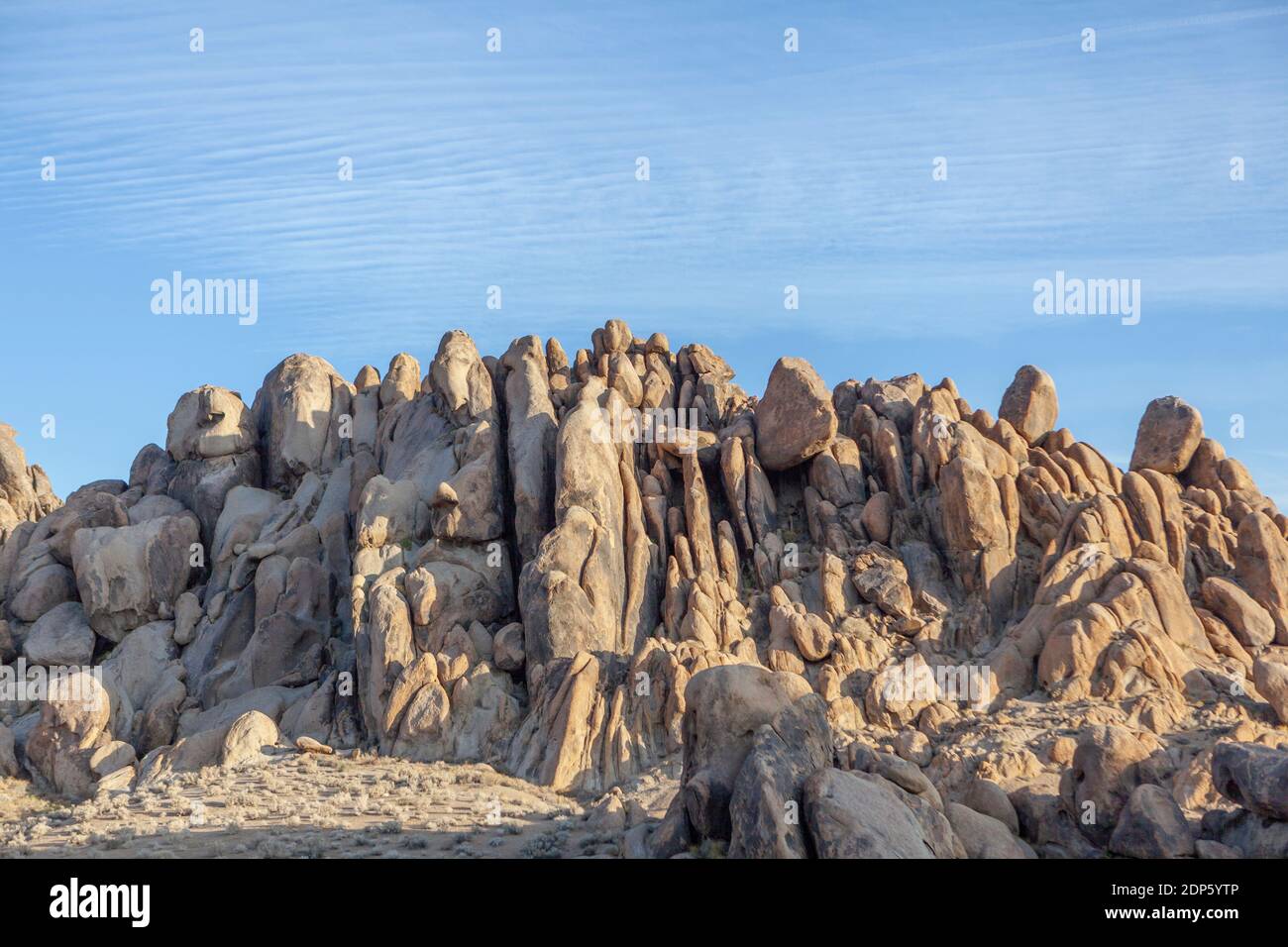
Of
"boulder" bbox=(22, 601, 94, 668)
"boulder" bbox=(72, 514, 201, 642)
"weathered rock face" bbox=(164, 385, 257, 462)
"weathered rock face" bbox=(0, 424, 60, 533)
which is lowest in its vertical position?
"boulder" bbox=(22, 601, 94, 668)

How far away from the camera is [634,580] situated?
46000mm

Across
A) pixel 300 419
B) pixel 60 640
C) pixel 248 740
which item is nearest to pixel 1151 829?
pixel 248 740

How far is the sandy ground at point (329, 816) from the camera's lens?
29.3m

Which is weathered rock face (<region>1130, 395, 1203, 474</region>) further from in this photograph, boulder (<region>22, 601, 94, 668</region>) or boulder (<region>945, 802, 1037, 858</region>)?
boulder (<region>22, 601, 94, 668</region>)

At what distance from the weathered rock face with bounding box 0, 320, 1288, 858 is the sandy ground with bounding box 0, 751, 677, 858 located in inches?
60.5

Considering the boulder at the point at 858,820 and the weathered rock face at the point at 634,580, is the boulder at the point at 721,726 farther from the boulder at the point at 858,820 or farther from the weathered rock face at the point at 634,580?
the weathered rock face at the point at 634,580

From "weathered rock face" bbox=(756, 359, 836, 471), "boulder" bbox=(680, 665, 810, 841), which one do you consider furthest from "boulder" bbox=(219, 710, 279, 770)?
"weathered rock face" bbox=(756, 359, 836, 471)

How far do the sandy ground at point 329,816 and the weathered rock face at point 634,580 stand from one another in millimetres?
1537

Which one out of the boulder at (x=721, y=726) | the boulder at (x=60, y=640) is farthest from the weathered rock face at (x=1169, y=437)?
the boulder at (x=60, y=640)

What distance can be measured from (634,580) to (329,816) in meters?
16.4

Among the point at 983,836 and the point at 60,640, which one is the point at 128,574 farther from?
the point at 983,836

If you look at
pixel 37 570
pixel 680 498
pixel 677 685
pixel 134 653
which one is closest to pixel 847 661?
pixel 677 685

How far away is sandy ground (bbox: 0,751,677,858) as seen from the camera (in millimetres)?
29266
